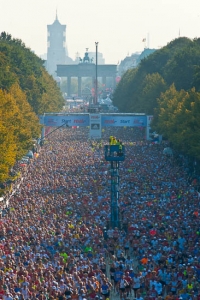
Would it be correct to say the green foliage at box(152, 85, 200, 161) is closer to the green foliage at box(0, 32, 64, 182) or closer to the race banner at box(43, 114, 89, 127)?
the race banner at box(43, 114, 89, 127)

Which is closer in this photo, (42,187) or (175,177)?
(42,187)

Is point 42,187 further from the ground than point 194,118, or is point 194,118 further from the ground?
point 194,118

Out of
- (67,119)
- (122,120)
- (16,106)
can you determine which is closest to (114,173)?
(16,106)

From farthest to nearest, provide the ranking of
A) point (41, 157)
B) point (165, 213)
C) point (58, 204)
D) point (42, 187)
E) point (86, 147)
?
1. point (86, 147)
2. point (41, 157)
3. point (42, 187)
4. point (58, 204)
5. point (165, 213)

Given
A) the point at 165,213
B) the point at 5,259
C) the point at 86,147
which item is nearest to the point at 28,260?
the point at 5,259

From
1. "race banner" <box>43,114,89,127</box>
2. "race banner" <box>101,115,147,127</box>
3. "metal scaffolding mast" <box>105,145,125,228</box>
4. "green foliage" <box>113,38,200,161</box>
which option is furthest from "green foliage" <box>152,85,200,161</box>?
"metal scaffolding mast" <box>105,145,125,228</box>

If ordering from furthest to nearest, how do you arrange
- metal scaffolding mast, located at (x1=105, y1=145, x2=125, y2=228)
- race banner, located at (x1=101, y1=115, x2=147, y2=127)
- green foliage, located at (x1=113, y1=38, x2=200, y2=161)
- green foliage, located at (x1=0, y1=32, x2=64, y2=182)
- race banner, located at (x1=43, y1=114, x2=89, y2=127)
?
1. race banner, located at (x1=101, y1=115, x2=147, y2=127)
2. race banner, located at (x1=43, y1=114, x2=89, y2=127)
3. green foliage, located at (x1=113, y1=38, x2=200, y2=161)
4. green foliage, located at (x1=0, y1=32, x2=64, y2=182)
5. metal scaffolding mast, located at (x1=105, y1=145, x2=125, y2=228)

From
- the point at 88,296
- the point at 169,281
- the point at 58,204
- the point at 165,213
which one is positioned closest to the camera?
the point at 88,296

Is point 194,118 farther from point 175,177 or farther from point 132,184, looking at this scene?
point 132,184
